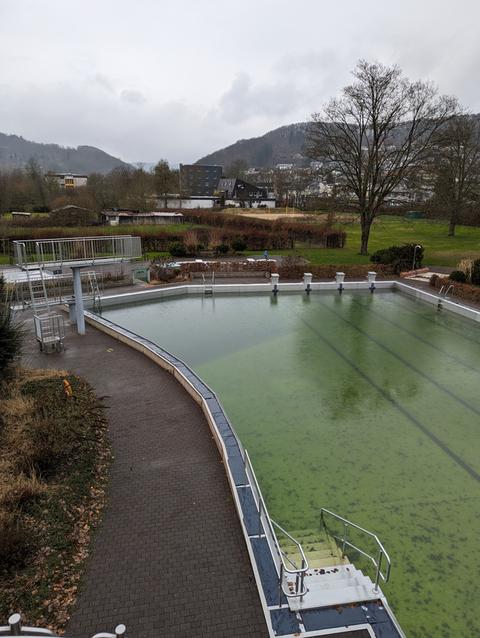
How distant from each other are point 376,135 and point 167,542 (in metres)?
27.2

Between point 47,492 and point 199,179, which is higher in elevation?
point 199,179

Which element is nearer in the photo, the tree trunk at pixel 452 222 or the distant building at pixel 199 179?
the tree trunk at pixel 452 222

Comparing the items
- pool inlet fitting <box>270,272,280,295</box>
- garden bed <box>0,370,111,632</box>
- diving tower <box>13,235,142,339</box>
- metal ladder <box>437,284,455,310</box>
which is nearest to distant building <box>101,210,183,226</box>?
pool inlet fitting <box>270,272,280,295</box>

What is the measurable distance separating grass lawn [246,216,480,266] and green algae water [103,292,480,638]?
35.7 ft

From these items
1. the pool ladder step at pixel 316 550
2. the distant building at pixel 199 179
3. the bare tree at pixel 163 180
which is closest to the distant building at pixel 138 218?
the bare tree at pixel 163 180

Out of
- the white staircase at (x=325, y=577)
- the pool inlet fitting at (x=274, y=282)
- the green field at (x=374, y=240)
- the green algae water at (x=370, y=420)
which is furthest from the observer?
the green field at (x=374, y=240)

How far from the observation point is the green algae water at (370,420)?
5598 mm

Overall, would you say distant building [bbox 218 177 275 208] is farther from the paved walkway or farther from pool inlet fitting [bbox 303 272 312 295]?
the paved walkway

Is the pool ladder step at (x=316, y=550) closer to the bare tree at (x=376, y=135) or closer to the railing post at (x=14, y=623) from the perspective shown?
the railing post at (x=14, y=623)

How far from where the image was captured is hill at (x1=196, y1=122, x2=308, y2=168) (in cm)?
15162

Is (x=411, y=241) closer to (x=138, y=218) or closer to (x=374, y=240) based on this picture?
(x=374, y=240)

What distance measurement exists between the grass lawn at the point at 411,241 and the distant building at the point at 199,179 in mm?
50752

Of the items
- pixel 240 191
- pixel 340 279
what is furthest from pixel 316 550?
pixel 240 191

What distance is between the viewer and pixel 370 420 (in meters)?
9.25
